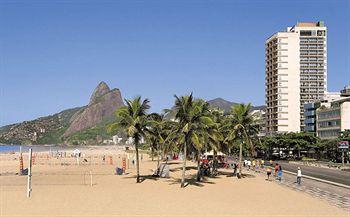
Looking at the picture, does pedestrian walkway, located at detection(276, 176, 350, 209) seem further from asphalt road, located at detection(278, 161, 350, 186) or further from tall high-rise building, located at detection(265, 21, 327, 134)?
tall high-rise building, located at detection(265, 21, 327, 134)

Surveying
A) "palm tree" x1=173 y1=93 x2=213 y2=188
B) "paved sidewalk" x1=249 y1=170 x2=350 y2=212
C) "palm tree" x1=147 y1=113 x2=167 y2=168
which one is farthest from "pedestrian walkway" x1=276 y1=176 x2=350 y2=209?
"palm tree" x1=147 y1=113 x2=167 y2=168

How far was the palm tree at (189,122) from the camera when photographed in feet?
123

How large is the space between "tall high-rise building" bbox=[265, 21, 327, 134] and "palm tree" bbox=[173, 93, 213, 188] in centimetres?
10454

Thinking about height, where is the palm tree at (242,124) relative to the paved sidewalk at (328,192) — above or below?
above

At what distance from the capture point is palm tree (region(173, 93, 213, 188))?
3734cm

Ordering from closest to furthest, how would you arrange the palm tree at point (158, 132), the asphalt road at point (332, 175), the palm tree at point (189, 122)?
the palm tree at point (189, 122) → the asphalt road at point (332, 175) → the palm tree at point (158, 132)

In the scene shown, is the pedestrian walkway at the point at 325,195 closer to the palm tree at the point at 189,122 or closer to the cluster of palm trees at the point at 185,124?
the cluster of palm trees at the point at 185,124

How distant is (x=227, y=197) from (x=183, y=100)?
33.3ft

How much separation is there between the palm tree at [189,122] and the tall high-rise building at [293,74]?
10454cm

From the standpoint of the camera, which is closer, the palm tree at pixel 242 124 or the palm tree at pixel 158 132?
the palm tree at pixel 242 124

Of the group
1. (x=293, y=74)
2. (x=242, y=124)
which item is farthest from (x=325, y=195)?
(x=293, y=74)

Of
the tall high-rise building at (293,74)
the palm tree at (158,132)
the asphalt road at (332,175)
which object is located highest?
the tall high-rise building at (293,74)

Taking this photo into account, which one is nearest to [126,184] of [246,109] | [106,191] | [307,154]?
[106,191]

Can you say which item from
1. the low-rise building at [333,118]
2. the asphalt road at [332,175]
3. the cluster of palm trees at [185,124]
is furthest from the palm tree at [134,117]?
the low-rise building at [333,118]
